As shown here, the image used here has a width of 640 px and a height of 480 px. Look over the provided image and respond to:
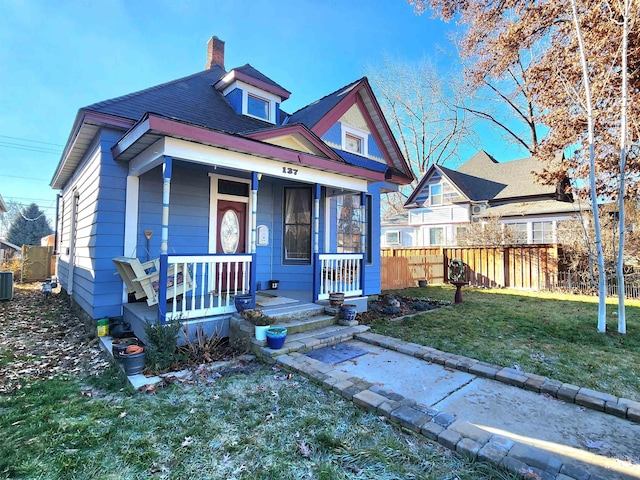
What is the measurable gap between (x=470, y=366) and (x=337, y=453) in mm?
2329

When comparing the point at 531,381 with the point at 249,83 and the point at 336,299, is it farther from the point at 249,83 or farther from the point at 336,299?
the point at 249,83

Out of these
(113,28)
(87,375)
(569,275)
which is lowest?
(87,375)

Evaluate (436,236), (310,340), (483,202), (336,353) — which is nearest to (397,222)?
(436,236)

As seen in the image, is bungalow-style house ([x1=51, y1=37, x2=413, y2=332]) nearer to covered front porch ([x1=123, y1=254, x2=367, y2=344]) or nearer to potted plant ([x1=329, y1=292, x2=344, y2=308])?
covered front porch ([x1=123, y1=254, x2=367, y2=344])

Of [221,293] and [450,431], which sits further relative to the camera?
[221,293]

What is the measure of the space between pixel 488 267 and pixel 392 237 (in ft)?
43.4

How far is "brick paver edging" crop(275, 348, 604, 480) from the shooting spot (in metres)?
2.09

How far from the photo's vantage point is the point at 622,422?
110 inches

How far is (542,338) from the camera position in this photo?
5406 mm

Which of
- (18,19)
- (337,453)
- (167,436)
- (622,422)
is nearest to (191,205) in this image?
(167,436)

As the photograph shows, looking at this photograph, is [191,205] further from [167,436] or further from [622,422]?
[622,422]

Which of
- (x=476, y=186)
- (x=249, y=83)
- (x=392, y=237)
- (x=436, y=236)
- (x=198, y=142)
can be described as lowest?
(x=436, y=236)

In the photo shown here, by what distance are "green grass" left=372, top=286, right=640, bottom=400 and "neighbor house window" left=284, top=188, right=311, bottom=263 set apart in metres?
2.54

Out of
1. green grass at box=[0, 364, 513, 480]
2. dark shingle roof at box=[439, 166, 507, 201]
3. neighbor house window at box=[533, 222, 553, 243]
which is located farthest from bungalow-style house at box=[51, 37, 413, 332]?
neighbor house window at box=[533, 222, 553, 243]
